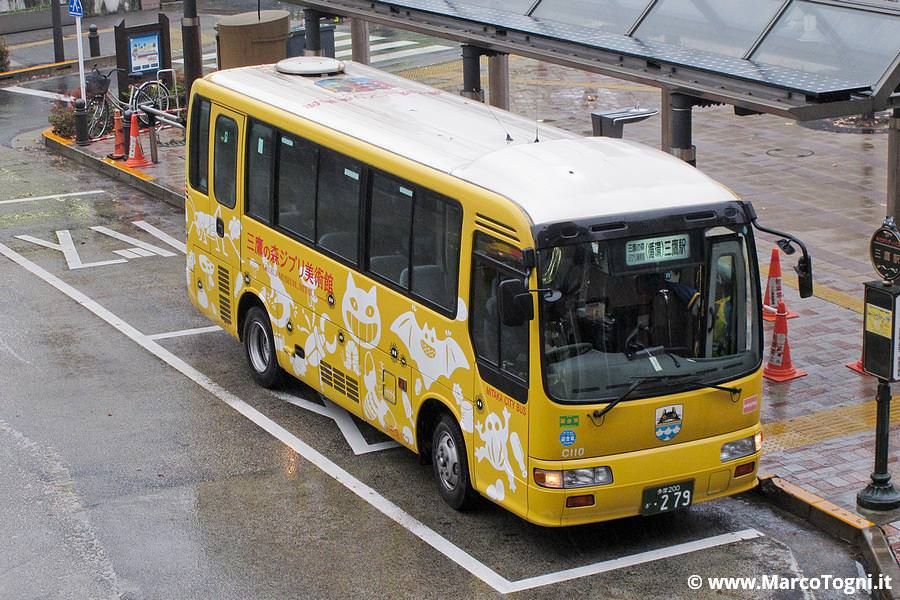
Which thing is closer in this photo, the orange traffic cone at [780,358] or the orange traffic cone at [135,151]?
the orange traffic cone at [780,358]

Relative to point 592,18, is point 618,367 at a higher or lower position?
lower

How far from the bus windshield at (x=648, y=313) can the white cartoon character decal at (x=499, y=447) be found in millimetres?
551

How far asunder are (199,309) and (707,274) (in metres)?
6.72

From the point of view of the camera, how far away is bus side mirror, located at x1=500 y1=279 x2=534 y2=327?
943cm

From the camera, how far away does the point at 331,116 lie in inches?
493

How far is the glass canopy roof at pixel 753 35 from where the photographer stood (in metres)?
12.0

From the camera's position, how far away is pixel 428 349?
429 inches

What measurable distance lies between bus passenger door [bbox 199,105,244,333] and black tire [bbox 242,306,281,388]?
32 centimetres

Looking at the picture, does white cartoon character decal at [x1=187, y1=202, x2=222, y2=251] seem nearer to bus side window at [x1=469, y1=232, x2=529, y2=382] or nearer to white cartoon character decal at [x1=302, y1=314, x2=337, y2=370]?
white cartoon character decal at [x1=302, y1=314, x2=337, y2=370]

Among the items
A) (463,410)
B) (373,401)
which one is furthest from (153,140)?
(463,410)

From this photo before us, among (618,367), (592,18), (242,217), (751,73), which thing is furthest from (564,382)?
(592,18)

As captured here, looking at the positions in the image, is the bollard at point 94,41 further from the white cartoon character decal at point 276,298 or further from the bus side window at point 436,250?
the bus side window at point 436,250

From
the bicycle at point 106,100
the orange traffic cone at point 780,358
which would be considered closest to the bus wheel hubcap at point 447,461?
the orange traffic cone at point 780,358

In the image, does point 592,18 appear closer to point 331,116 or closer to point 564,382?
point 331,116
